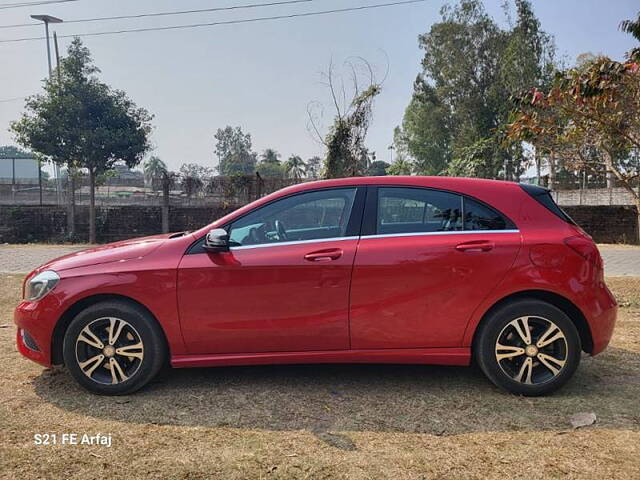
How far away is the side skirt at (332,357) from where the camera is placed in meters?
3.49

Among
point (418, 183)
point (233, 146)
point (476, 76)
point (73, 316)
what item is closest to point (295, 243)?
point (418, 183)

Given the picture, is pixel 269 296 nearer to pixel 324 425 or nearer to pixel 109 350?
pixel 324 425

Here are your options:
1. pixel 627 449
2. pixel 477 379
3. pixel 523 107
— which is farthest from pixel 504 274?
pixel 523 107

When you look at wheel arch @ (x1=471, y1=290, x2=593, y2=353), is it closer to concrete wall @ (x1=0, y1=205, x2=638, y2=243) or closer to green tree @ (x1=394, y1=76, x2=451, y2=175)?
concrete wall @ (x1=0, y1=205, x2=638, y2=243)

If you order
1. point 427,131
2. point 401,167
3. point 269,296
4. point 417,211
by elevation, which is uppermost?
point 427,131

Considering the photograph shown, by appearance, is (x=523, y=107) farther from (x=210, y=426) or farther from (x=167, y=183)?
(x=167, y=183)

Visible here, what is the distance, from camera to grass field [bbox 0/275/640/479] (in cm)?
262

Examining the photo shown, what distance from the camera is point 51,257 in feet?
38.3

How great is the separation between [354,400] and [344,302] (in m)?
0.69

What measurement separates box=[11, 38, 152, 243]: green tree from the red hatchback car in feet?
40.5

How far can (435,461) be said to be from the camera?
2.67 metres

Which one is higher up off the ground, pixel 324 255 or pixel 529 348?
pixel 324 255

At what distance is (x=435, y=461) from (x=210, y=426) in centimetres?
136

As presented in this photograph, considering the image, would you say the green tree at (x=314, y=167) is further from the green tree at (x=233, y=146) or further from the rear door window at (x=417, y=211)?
the green tree at (x=233, y=146)
